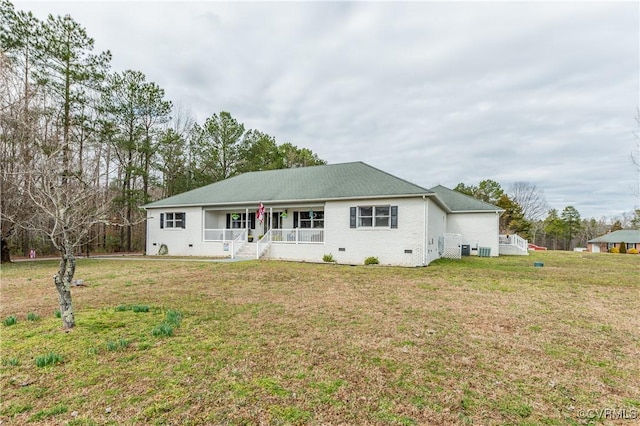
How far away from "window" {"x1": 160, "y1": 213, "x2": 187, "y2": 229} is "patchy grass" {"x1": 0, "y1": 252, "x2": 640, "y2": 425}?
1259 cm

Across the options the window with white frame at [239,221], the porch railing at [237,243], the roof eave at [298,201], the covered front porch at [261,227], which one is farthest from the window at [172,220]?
the porch railing at [237,243]

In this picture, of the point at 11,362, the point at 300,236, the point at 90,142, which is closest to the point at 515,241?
the point at 300,236

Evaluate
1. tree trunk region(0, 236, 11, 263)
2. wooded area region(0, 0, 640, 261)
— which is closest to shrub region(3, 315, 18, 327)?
wooded area region(0, 0, 640, 261)

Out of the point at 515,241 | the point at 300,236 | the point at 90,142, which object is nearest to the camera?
the point at 300,236

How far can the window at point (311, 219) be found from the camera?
17.2 meters

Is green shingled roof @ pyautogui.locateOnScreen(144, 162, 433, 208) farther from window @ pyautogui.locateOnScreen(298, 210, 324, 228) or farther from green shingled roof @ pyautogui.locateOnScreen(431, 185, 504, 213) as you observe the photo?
green shingled roof @ pyautogui.locateOnScreen(431, 185, 504, 213)

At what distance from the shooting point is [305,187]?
17.2 meters

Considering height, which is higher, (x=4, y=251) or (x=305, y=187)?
(x=305, y=187)

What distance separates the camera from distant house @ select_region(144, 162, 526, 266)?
544 inches

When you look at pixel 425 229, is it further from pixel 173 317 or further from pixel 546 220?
pixel 546 220

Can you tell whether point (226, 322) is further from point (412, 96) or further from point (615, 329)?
point (412, 96)

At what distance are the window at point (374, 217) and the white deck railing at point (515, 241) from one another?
14162 millimetres

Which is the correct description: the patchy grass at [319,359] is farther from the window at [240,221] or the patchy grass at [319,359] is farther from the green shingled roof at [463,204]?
the green shingled roof at [463,204]

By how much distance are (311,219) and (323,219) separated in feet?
2.51
